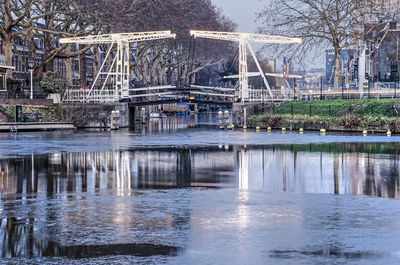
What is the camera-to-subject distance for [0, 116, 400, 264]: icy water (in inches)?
409

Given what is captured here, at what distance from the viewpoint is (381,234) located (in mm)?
11555

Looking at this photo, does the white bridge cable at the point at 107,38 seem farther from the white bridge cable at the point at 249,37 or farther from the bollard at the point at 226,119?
the bollard at the point at 226,119

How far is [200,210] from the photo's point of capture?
14.0 m

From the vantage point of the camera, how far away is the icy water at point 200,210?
34.1ft

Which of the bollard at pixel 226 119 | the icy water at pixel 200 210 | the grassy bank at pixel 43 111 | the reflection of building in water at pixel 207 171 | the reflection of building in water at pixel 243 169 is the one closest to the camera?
the icy water at pixel 200 210

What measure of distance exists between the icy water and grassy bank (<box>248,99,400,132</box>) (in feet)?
72.8

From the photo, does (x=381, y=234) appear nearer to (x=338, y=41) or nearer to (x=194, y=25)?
(x=338, y=41)

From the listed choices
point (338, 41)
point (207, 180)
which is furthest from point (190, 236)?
point (338, 41)

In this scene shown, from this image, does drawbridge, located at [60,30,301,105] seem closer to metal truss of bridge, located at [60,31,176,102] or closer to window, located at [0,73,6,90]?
metal truss of bridge, located at [60,31,176,102]

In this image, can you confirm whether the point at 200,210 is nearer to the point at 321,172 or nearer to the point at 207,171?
the point at 207,171

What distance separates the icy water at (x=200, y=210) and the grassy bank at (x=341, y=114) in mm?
22196

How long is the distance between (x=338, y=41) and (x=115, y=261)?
54885 mm

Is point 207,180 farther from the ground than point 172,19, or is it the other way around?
point 172,19

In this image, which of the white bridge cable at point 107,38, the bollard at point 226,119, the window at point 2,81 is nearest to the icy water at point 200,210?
the bollard at point 226,119
